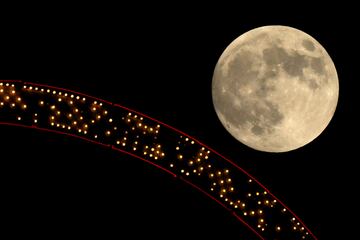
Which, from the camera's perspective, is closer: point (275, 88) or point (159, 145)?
point (275, 88)

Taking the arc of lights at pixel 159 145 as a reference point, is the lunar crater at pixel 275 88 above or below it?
above

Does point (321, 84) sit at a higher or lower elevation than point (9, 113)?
higher

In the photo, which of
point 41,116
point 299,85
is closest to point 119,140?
point 41,116

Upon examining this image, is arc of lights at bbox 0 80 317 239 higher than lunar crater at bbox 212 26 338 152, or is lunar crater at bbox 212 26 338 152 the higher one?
lunar crater at bbox 212 26 338 152

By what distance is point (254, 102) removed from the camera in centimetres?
940

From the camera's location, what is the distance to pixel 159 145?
10664 mm

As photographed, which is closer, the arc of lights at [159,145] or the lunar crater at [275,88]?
the lunar crater at [275,88]

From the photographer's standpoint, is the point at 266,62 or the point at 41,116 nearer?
the point at 266,62

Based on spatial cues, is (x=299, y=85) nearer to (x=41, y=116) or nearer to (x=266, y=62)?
(x=266, y=62)

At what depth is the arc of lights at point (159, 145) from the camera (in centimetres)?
1030

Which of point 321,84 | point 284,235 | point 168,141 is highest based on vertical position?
point 321,84

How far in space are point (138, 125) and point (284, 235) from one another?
333 cm

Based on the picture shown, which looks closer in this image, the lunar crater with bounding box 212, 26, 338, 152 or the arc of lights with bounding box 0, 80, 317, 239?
the lunar crater with bounding box 212, 26, 338, 152

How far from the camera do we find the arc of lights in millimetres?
10297
